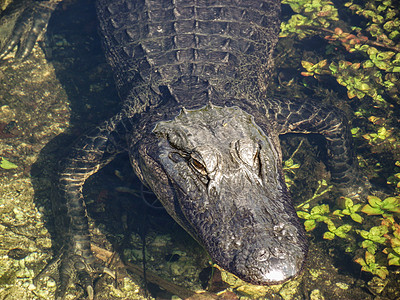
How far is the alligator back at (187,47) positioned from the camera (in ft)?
13.5

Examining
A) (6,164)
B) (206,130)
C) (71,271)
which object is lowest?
(71,271)

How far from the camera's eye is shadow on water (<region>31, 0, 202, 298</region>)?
3.79 meters

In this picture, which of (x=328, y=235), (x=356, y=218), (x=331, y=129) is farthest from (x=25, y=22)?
(x=356, y=218)

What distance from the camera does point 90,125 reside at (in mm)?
4641

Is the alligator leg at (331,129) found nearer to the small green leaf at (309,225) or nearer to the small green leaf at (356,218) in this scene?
the small green leaf at (356,218)

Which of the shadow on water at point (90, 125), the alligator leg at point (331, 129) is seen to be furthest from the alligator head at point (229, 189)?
the alligator leg at point (331, 129)

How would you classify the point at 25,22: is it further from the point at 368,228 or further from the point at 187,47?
the point at 368,228

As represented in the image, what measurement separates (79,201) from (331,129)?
10.9 feet

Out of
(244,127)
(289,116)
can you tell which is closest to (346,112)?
(289,116)

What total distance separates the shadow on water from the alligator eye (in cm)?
112

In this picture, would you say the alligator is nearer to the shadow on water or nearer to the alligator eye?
the alligator eye

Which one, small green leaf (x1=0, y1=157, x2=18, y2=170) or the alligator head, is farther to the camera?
small green leaf (x1=0, y1=157, x2=18, y2=170)

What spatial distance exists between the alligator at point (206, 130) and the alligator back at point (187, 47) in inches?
0.6

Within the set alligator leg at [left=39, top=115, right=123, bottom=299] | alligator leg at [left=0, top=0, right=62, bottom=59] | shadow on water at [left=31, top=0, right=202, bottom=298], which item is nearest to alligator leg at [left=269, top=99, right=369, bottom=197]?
shadow on water at [left=31, top=0, right=202, bottom=298]
